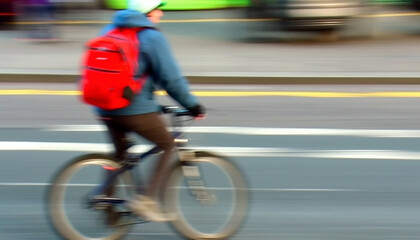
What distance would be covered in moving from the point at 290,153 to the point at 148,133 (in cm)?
296

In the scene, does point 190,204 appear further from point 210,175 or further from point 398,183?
point 398,183

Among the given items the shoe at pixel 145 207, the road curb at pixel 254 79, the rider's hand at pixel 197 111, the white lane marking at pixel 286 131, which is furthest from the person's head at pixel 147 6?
the road curb at pixel 254 79

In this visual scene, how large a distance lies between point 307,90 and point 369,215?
5.25 meters

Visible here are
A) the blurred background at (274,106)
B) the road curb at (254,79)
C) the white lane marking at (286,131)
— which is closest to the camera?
the blurred background at (274,106)

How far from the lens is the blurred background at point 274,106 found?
5.74 m

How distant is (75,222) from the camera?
4.82m

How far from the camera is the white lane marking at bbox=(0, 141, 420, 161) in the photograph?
721 cm

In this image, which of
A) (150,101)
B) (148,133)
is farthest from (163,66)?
(148,133)

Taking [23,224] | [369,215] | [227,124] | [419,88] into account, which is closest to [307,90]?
[419,88]

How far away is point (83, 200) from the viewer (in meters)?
4.75

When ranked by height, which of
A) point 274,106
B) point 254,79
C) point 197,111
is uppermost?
point 197,111

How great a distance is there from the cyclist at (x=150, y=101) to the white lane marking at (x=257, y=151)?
7.95ft

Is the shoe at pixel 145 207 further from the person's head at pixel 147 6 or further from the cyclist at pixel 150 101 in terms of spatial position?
the person's head at pixel 147 6

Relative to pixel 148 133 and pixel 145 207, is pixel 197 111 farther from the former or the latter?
pixel 145 207
